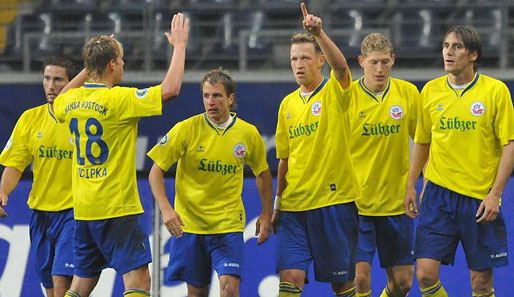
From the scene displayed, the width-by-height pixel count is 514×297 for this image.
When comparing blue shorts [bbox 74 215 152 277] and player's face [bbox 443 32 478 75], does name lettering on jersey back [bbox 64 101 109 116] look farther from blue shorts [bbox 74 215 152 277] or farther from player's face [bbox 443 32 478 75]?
player's face [bbox 443 32 478 75]

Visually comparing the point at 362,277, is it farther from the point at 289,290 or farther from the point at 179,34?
the point at 179,34

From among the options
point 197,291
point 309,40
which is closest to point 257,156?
point 309,40

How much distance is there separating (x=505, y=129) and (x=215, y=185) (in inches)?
75.3

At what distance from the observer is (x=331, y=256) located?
22.4ft

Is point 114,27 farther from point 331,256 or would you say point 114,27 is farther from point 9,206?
point 331,256

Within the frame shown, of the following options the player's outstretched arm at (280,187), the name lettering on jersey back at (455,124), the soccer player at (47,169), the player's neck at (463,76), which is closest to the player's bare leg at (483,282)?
the name lettering on jersey back at (455,124)

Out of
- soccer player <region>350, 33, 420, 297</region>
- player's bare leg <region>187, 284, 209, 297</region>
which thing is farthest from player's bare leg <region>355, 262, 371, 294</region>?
player's bare leg <region>187, 284, 209, 297</region>

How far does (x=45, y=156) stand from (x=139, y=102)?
1.45 m

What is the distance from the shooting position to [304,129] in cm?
687

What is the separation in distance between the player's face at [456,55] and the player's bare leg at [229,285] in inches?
78.1

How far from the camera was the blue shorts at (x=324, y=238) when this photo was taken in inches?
269

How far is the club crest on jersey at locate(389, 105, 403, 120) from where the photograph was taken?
7254 millimetres

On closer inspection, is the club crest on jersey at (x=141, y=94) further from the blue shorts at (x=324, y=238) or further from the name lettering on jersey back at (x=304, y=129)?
the blue shorts at (x=324, y=238)

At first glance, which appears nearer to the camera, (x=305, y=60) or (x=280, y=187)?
(x=305, y=60)
